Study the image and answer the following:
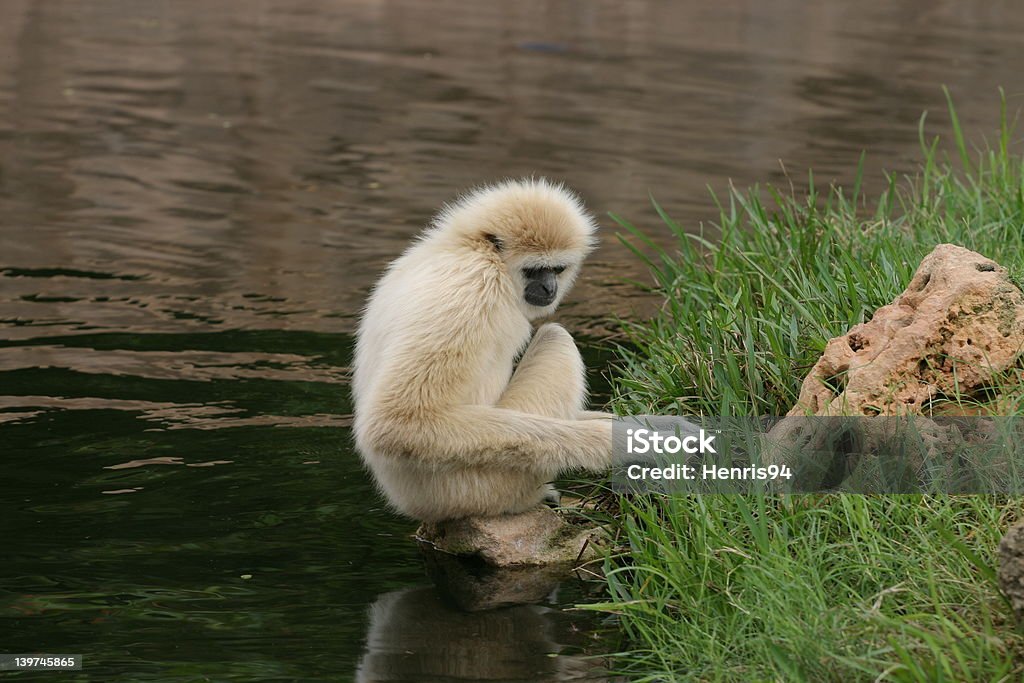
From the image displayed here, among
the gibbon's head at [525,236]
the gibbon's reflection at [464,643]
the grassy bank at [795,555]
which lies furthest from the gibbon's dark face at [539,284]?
the gibbon's reflection at [464,643]

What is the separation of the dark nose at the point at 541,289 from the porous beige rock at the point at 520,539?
0.92m

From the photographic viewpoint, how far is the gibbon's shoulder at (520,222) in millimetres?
5754

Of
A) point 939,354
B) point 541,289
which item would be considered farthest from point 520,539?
point 939,354

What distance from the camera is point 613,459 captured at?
18.7 ft

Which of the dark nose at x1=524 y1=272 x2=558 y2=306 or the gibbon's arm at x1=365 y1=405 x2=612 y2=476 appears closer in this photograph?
the gibbon's arm at x1=365 y1=405 x2=612 y2=476

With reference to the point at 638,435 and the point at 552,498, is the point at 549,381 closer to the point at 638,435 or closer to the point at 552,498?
the point at 638,435

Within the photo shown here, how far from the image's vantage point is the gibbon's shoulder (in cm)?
575

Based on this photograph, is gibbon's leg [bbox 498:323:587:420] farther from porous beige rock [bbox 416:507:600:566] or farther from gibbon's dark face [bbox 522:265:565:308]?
porous beige rock [bbox 416:507:600:566]

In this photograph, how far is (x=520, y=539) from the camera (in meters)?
5.84

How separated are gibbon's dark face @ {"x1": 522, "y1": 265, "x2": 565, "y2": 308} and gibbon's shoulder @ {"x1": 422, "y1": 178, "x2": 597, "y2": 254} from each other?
0.11 metres

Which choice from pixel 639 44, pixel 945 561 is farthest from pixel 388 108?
pixel 945 561

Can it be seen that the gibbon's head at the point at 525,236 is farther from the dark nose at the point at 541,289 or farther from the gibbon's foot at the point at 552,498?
the gibbon's foot at the point at 552,498

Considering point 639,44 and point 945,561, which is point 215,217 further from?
point 639,44

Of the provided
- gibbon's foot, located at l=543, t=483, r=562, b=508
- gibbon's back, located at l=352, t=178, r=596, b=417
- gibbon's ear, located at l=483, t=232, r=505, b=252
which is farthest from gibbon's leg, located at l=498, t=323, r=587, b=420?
gibbon's ear, located at l=483, t=232, r=505, b=252
